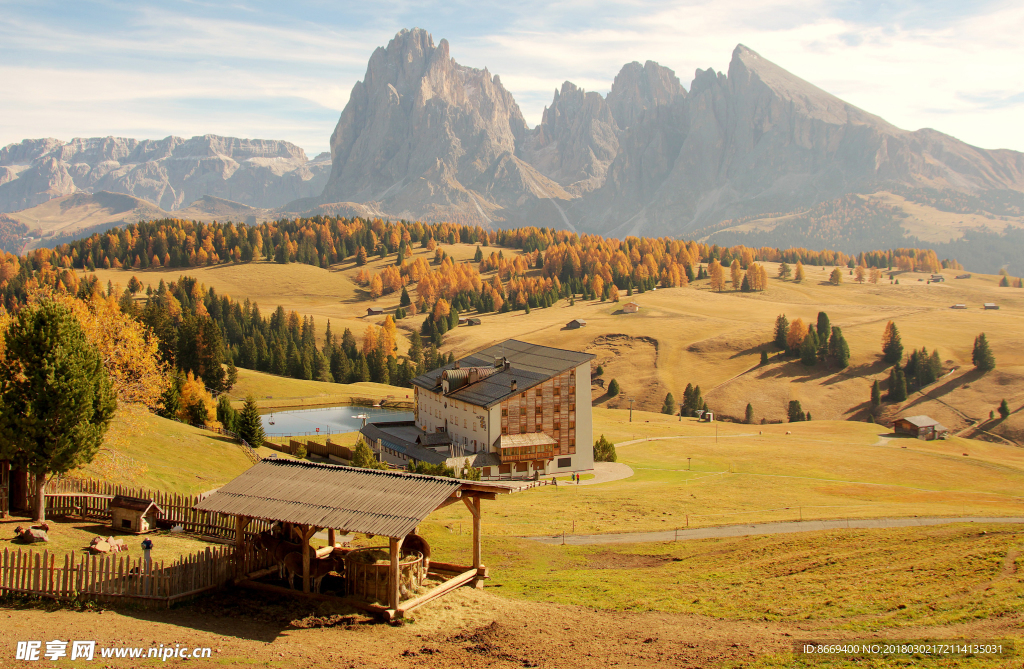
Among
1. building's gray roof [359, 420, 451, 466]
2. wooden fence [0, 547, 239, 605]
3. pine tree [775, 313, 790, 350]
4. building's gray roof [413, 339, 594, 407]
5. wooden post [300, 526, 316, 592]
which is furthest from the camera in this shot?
pine tree [775, 313, 790, 350]

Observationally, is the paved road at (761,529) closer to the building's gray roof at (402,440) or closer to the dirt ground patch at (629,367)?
the building's gray roof at (402,440)

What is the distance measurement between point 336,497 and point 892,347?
171482 mm

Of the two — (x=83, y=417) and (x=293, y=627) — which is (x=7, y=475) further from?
(x=293, y=627)

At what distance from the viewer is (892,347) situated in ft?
556

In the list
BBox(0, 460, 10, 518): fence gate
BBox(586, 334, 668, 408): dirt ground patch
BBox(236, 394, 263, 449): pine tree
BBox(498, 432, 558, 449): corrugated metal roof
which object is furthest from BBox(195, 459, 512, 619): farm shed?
BBox(586, 334, 668, 408): dirt ground patch

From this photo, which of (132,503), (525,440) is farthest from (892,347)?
(132,503)

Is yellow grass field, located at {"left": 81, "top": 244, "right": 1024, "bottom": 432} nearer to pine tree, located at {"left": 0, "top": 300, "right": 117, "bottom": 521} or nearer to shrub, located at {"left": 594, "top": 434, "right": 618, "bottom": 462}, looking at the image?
shrub, located at {"left": 594, "top": 434, "right": 618, "bottom": 462}

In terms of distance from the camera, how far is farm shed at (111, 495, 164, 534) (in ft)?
104

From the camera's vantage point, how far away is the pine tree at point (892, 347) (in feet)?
554

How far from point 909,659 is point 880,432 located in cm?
11514

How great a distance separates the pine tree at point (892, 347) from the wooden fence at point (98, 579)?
175 metres

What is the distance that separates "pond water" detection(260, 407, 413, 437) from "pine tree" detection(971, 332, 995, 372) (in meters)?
129

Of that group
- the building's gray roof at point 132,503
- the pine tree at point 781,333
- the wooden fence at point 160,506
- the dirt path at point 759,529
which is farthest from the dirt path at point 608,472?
the pine tree at point 781,333

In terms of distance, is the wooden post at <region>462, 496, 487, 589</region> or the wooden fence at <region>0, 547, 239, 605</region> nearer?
the wooden fence at <region>0, 547, 239, 605</region>
